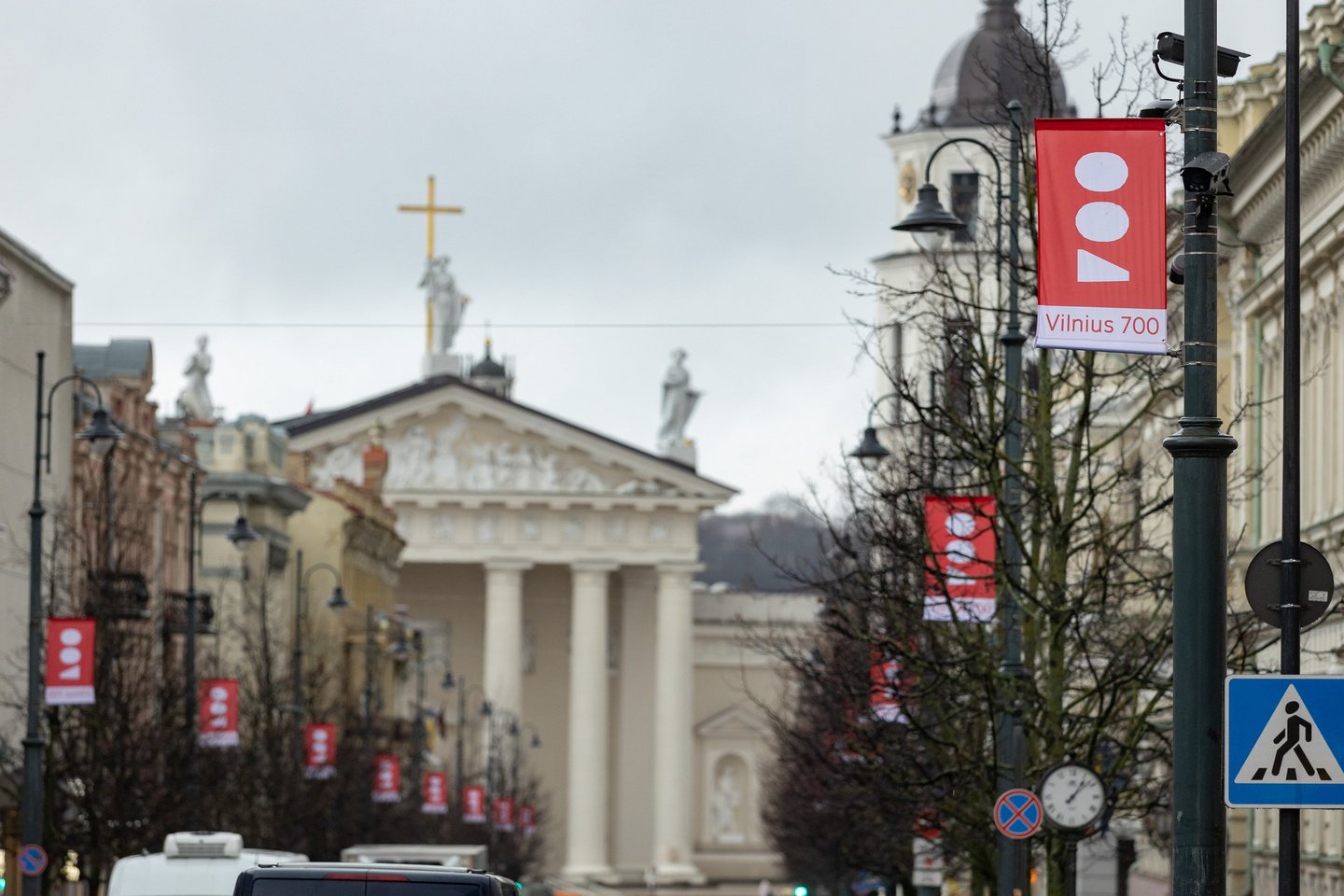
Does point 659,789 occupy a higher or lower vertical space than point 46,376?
lower

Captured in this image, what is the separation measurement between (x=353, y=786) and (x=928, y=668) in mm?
37705

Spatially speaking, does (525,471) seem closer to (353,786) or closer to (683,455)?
(683,455)

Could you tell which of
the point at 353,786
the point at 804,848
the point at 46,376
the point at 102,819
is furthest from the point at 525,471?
the point at 102,819

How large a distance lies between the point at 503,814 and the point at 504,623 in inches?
1588

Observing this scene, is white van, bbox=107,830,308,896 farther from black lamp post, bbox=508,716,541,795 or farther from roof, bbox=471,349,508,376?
roof, bbox=471,349,508,376

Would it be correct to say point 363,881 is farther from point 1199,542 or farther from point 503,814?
point 503,814

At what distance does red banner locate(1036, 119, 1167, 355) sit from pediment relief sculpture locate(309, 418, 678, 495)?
117 m

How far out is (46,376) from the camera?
2194 inches

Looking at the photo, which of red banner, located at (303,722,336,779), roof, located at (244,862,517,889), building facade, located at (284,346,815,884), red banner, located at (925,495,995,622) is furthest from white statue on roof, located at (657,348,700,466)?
roof, located at (244,862,517,889)

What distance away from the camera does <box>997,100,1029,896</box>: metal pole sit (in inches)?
1138

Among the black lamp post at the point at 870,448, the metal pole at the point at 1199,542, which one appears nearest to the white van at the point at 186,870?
the black lamp post at the point at 870,448

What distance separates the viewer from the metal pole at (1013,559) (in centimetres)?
2891

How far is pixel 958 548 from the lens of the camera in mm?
31016

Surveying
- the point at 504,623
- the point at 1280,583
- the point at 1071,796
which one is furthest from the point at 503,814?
the point at 1280,583
